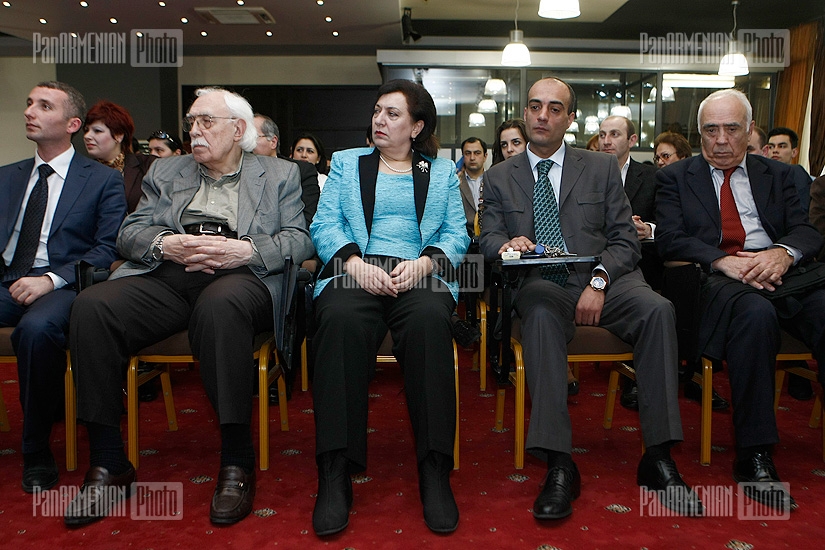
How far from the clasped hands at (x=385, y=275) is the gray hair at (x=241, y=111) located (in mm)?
682

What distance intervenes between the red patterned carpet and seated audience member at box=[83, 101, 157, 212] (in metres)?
1.26

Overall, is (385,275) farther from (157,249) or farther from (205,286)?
(157,249)

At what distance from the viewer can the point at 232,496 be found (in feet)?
6.06

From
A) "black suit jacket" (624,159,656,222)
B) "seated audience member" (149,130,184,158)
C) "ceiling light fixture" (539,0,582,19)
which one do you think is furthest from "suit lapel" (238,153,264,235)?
"ceiling light fixture" (539,0,582,19)

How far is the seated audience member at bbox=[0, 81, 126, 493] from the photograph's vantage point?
219cm

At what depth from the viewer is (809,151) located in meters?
8.02

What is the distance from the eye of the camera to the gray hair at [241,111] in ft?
7.88

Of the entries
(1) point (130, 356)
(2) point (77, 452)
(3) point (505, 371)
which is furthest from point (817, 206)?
(2) point (77, 452)

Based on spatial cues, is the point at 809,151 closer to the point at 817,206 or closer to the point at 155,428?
the point at 817,206

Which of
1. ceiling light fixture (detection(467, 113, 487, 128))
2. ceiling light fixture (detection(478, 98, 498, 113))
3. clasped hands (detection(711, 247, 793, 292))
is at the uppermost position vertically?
ceiling light fixture (detection(478, 98, 498, 113))

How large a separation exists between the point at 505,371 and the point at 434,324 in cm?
41
